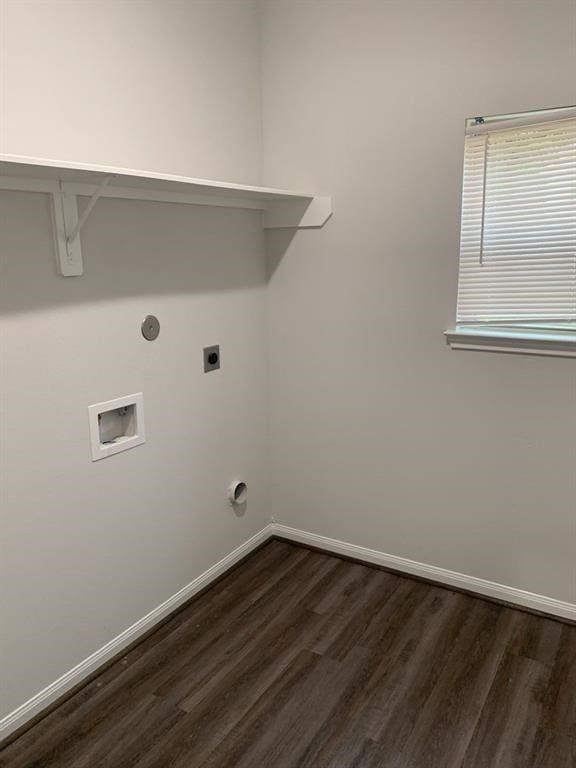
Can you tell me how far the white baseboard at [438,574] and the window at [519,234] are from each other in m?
1.04

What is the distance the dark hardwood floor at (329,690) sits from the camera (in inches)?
67.8

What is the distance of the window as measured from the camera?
79.4 inches

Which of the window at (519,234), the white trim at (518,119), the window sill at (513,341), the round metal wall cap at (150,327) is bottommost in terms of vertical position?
the window sill at (513,341)

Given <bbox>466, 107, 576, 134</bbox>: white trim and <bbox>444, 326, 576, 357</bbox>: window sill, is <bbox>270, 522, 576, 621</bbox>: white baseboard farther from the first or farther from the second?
<bbox>466, 107, 576, 134</bbox>: white trim

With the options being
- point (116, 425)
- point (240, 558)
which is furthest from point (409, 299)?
point (240, 558)

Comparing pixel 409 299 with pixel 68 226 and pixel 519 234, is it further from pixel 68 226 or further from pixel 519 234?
pixel 68 226

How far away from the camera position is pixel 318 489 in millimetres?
2822

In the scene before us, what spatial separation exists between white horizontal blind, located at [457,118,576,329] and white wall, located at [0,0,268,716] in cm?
100

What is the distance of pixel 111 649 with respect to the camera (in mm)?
2109

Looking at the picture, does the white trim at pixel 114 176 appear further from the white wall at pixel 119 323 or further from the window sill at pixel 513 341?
the window sill at pixel 513 341

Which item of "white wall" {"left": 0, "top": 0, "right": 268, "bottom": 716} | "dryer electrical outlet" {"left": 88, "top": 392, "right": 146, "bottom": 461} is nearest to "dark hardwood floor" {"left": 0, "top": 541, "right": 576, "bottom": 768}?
"white wall" {"left": 0, "top": 0, "right": 268, "bottom": 716}

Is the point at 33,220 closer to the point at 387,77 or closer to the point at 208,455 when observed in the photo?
the point at 208,455

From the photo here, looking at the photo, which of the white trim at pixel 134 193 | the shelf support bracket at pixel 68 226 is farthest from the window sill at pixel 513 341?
the shelf support bracket at pixel 68 226

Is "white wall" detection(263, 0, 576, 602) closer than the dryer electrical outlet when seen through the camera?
No
